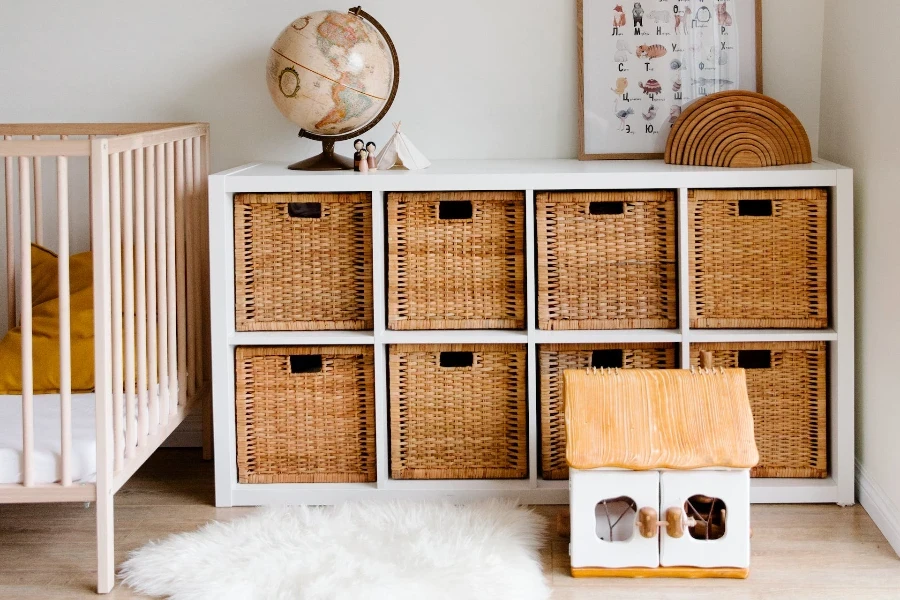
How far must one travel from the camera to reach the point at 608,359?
2.35m

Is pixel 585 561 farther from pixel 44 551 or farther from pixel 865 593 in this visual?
pixel 44 551

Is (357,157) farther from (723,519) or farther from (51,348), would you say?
(723,519)

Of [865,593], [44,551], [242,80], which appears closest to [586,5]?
[242,80]

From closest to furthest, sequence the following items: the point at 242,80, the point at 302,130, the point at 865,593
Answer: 1. the point at 865,593
2. the point at 302,130
3. the point at 242,80

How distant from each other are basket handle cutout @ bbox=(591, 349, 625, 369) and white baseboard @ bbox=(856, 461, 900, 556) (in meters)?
0.59

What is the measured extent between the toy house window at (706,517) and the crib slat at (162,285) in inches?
43.9

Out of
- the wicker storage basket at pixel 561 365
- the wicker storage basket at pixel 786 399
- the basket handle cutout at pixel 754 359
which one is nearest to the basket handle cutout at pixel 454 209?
the wicker storage basket at pixel 561 365

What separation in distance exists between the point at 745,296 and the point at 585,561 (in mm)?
741

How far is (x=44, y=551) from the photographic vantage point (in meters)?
2.11

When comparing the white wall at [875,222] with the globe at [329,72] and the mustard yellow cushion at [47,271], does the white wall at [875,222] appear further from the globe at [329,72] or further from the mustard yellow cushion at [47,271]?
the mustard yellow cushion at [47,271]

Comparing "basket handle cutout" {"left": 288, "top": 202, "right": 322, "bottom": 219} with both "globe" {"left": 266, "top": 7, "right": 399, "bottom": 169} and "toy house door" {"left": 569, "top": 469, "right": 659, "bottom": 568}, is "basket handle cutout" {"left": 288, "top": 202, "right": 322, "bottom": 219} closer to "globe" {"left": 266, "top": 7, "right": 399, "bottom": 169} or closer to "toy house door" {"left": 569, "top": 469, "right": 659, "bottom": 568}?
"globe" {"left": 266, "top": 7, "right": 399, "bottom": 169}

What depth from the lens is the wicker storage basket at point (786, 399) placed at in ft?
7.61

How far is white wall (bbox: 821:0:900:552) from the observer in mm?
2076

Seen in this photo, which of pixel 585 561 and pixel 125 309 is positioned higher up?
pixel 125 309
